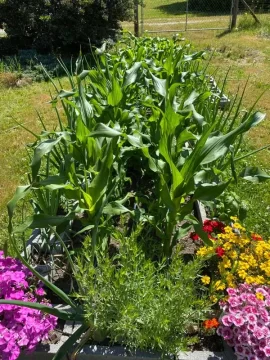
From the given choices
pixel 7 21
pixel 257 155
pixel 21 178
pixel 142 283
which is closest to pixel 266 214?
pixel 257 155

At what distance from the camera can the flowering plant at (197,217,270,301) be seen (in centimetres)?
192

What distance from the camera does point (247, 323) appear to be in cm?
172

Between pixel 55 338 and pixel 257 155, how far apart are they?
9.43ft

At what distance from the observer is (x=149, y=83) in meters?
3.42

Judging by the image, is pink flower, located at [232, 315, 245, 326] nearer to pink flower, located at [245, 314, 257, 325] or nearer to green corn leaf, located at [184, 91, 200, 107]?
pink flower, located at [245, 314, 257, 325]

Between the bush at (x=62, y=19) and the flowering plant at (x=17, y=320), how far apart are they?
23.4ft

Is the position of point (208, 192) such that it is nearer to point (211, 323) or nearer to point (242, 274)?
point (242, 274)

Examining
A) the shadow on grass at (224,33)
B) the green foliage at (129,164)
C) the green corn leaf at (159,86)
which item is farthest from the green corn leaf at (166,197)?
the shadow on grass at (224,33)

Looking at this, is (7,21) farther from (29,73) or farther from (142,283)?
(142,283)

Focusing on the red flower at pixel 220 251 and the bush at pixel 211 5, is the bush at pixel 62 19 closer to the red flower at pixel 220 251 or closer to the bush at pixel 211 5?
the red flower at pixel 220 251

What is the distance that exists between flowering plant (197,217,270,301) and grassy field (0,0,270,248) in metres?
0.77

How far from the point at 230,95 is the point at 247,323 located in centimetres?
441

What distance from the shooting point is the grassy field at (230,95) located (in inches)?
131

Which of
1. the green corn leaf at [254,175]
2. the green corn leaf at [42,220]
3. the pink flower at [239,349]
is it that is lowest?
the pink flower at [239,349]
